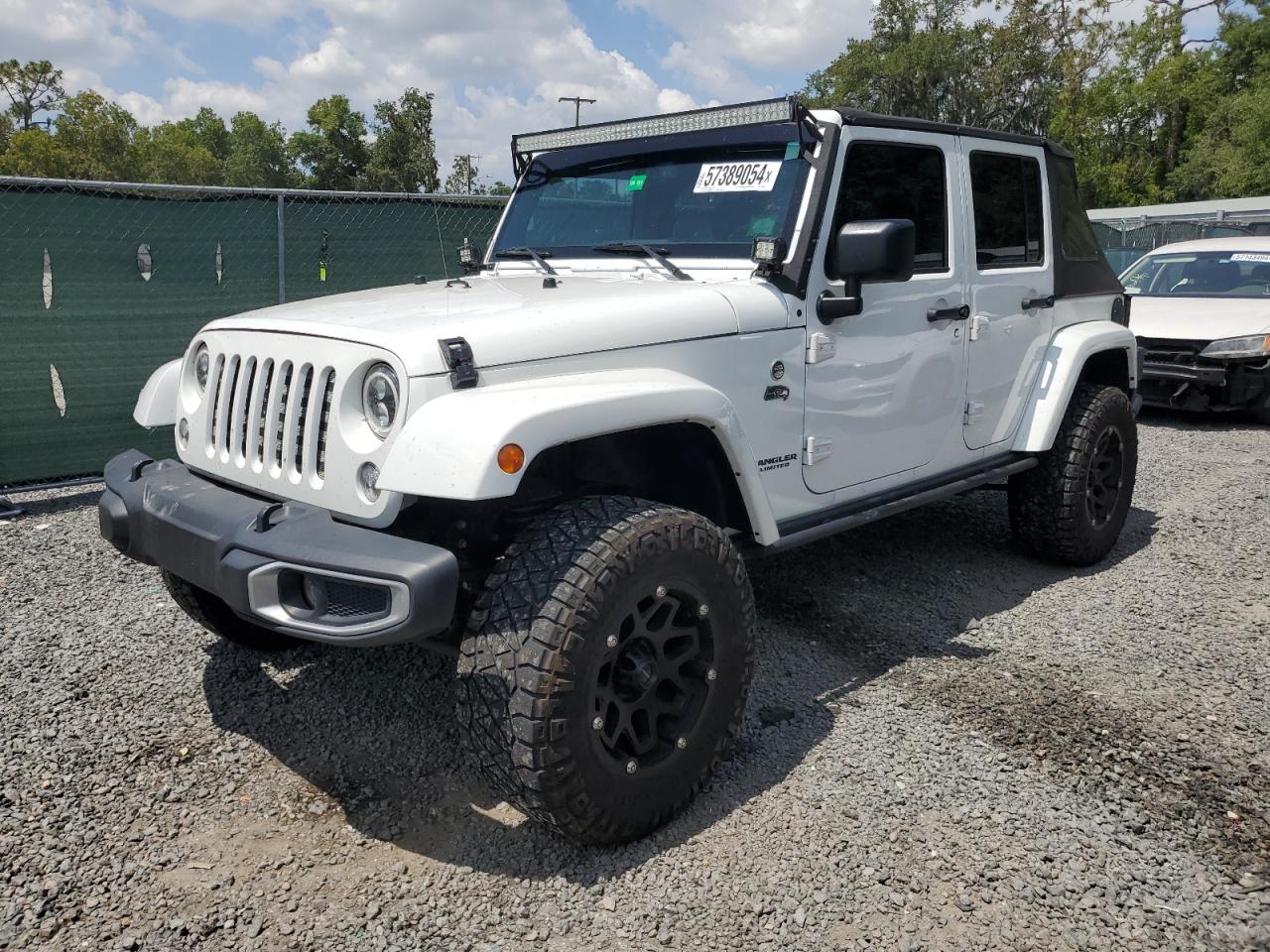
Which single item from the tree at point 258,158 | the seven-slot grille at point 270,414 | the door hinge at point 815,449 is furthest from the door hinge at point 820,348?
the tree at point 258,158

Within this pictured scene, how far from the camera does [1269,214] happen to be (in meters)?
15.4

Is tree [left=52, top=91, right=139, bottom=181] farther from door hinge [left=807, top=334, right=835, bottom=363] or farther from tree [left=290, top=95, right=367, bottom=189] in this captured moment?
door hinge [left=807, top=334, right=835, bottom=363]

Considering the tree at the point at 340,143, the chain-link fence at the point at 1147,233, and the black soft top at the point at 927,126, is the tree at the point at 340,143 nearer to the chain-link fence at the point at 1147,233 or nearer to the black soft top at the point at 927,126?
the chain-link fence at the point at 1147,233

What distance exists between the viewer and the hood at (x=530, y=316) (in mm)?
2604

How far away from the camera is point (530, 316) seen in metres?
2.76

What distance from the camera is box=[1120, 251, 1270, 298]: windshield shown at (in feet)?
31.6

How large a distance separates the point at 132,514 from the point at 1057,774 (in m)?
2.85

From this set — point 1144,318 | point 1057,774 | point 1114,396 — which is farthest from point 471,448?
point 1144,318

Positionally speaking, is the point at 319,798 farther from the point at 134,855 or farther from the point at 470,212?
the point at 470,212

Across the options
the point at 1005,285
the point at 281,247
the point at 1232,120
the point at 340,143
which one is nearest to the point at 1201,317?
the point at 1005,285

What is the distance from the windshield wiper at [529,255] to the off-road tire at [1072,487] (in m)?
2.46

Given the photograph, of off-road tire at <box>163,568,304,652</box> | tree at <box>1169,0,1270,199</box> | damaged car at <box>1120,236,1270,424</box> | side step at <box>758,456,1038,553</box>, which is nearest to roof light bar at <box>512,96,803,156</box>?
side step at <box>758,456,1038,553</box>

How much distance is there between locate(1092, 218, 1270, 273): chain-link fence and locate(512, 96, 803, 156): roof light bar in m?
12.8

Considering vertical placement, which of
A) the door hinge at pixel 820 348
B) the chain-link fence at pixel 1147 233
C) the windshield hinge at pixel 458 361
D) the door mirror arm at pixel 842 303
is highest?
the chain-link fence at pixel 1147 233
